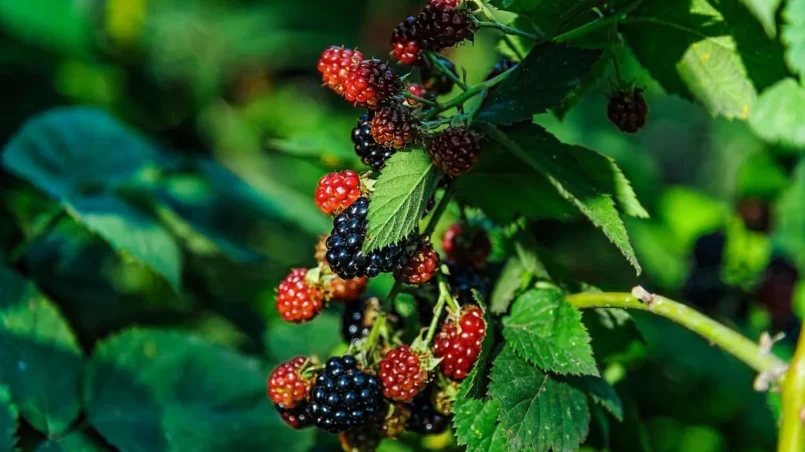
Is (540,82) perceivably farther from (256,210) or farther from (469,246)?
(256,210)

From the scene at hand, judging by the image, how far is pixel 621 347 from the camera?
4.73 ft

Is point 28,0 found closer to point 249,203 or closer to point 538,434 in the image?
point 249,203

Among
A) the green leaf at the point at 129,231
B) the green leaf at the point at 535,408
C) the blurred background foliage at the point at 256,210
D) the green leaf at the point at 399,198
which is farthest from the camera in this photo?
the blurred background foliage at the point at 256,210

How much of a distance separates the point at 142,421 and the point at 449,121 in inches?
35.8

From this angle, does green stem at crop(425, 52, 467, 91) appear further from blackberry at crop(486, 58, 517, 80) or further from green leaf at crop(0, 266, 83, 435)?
green leaf at crop(0, 266, 83, 435)

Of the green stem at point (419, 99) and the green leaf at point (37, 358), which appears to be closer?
the green stem at point (419, 99)

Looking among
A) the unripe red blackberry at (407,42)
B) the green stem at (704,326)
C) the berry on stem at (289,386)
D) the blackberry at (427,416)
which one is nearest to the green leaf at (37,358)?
the berry on stem at (289,386)

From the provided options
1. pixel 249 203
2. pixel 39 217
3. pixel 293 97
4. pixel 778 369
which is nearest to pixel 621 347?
pixel 778 369

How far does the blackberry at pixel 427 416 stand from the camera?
1.31 m

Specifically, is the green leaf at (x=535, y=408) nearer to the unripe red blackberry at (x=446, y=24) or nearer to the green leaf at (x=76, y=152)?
the unripe red blackberry at (x=446, y=24)

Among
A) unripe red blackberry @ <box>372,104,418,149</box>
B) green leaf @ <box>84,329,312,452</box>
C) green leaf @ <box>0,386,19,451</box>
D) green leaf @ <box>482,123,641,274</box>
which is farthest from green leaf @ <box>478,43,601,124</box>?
green leaf @ <box>0,386,19,451</box>

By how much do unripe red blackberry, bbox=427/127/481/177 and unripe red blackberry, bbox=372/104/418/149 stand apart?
1.6 inches

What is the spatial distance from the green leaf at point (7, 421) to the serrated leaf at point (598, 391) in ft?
3.12

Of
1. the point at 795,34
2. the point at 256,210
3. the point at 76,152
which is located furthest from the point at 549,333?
the point at 76,152
